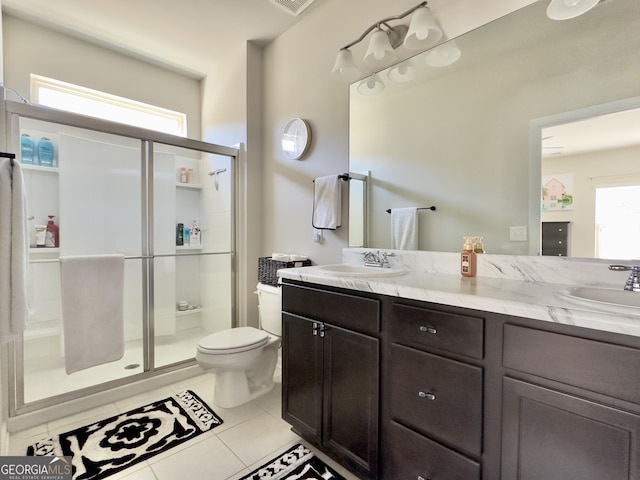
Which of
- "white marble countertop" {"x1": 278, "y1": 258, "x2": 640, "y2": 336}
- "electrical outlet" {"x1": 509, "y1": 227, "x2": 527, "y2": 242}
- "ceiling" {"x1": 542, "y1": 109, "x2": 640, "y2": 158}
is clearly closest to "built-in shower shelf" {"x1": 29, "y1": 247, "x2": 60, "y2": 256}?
"white marble countertop" {"x1": 278, "y1": 258, "x2": 640, "y2": 336}

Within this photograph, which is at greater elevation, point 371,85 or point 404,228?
point 371,85

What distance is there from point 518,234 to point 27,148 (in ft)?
9.73

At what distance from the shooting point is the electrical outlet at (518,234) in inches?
53.4

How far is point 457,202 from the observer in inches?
62.4

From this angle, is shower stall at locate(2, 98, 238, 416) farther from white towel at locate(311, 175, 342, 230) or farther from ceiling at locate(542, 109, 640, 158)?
ceiling at locate(542, 109, 640, 158)

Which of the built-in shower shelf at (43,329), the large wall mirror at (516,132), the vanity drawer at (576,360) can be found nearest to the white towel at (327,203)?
the large wall mirror at (516,132)

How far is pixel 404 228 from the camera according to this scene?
1773mm

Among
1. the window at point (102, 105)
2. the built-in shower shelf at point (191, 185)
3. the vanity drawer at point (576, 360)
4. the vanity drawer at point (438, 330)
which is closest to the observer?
the vanity drawer at point (576, 360)

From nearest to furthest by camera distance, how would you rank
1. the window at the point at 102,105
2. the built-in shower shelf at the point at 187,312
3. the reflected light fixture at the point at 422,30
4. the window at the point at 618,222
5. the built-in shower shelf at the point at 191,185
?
1. the window at the point at 618,222
2. the reflected light fixture at the point at 422,30
3. the window at the point at 102,105
4. the built-in shower shelf at the point at 191,185
5. the built-in shower shelf at the point at 187,312

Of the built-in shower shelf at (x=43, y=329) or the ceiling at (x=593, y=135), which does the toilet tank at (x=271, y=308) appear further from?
the ceiling at (x=593, y=135)

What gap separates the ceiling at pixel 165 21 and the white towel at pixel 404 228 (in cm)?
161

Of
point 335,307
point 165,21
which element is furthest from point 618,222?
point 165,21

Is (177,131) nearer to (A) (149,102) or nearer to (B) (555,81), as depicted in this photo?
(A) (149,102)

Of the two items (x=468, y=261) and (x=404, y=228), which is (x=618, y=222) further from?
(x=404, y=228)
